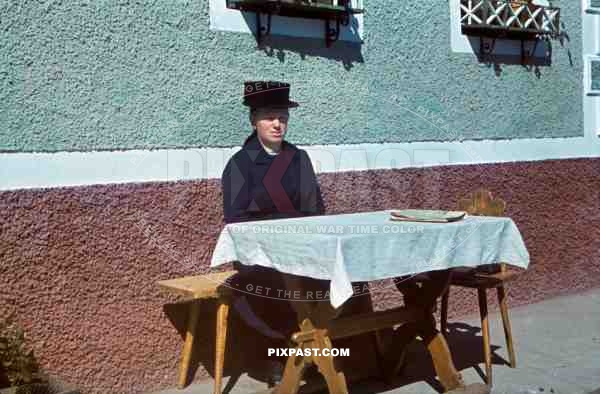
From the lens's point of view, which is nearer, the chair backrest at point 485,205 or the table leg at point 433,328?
the table leg at point 433,328

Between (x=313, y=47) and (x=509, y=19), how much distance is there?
6.79 ft

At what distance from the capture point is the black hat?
189 inches

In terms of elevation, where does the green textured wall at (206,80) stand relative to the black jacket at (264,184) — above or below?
above

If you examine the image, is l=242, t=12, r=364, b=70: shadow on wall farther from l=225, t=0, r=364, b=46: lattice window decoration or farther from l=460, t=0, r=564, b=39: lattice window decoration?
l=460, t=0, r=564, b=39: lattice window decoration

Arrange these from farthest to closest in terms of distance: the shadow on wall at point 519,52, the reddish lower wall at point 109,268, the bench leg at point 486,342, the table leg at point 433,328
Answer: the shadow on wall at point 519,52, the bench leg at point 486,342, the table leg at point 433,328, the reddish lower wall at point 109,268

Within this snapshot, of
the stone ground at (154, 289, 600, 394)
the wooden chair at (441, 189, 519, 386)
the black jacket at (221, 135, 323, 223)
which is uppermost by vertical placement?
the black jacket at (221, 135, 323, 223)

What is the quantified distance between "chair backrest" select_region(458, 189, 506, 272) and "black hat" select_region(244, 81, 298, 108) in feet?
4.43

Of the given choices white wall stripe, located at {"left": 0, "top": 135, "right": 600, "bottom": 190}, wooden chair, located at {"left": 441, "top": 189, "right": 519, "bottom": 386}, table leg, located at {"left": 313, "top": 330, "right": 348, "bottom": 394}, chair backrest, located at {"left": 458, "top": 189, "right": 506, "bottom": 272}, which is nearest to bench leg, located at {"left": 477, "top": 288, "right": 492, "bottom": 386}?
wooden chair, located at {"left": 441, "top": 189, "right": 519, "bottom": 386}

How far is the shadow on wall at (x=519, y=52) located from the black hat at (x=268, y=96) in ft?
7.62

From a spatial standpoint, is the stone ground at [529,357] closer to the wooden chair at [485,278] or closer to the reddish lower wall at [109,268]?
the wooden chair at [485,278]

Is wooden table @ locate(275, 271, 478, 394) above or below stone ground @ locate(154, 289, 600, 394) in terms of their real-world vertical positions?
above

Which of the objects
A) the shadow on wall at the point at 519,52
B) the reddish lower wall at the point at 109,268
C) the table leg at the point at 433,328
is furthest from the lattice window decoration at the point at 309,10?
the table leg at the point at 433,328

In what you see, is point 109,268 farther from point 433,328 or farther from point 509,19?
point 509,19

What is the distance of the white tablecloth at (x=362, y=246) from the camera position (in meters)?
3.66
